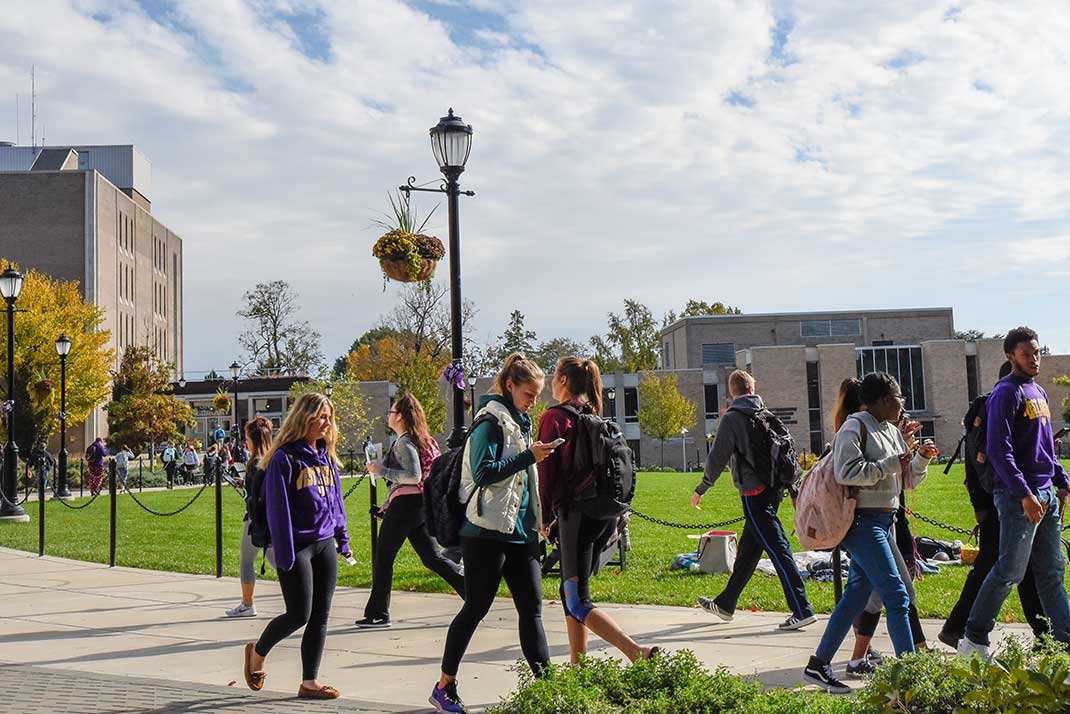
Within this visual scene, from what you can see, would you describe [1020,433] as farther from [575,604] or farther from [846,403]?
[575,604]

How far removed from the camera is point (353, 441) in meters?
61.2

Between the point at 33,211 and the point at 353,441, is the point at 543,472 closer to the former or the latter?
the point at 353,441

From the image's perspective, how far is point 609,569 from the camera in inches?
493

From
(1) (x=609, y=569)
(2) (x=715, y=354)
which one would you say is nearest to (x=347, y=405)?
(2) (x=715, y=354)

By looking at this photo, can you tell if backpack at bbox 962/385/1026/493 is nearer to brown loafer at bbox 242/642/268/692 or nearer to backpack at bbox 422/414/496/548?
backpack at bbox 422/414/496/548

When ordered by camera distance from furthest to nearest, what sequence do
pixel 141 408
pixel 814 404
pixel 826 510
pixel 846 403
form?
1. pixel 814 404
2. pixel 141 408
3. pixel 846 403
4. pixel 826 510

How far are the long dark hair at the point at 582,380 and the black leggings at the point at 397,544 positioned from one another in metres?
2.76

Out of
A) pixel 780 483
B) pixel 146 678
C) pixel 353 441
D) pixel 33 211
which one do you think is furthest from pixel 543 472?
pixel 33 211

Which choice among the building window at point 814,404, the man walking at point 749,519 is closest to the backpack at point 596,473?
the man walking at point 749,519

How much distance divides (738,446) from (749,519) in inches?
21.2

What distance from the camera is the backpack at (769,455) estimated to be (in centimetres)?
802

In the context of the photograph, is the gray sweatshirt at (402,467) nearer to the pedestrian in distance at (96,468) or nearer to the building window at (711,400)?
the pedestrian in distance at (96,468)

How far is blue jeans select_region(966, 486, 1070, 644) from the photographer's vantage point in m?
6.45

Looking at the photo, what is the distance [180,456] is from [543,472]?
151 feet
